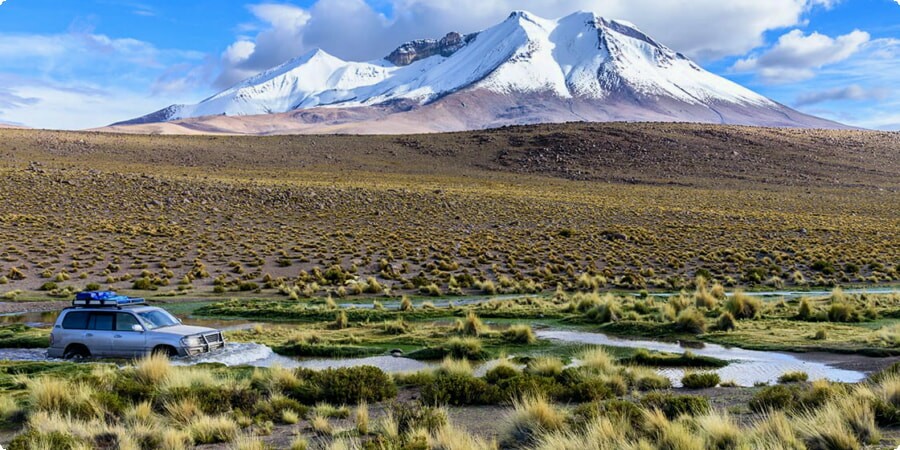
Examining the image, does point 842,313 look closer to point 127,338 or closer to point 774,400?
point 774,400

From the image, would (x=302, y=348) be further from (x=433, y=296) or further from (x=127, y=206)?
(x=127, y=206)

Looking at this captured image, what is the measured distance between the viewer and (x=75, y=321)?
16016 millimetres

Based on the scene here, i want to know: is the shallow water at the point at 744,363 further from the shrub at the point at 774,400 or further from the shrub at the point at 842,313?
the shrub at the point at 842,313

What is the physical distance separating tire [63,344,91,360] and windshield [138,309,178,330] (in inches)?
54.1

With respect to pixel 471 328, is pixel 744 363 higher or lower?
higher

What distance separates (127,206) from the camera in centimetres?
5378

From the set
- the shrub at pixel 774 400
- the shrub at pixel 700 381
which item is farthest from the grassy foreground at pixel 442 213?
the shrub at pixel 774 400

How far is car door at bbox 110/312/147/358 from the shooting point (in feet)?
51.2

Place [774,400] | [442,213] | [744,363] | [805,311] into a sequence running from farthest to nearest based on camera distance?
[442,213] < [805,311] < [744,363] < [774,400]

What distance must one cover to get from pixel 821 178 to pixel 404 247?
66.9 m

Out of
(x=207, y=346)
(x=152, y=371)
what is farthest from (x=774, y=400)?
(x=207, y=346)

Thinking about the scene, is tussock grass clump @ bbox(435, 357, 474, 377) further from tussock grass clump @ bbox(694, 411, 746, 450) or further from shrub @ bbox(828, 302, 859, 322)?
shrub @ bbox(828, 302, 859, 322)

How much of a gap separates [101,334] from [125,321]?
0.60 meters

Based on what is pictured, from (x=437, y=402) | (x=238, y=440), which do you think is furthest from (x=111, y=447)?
(x=437, y=402)
